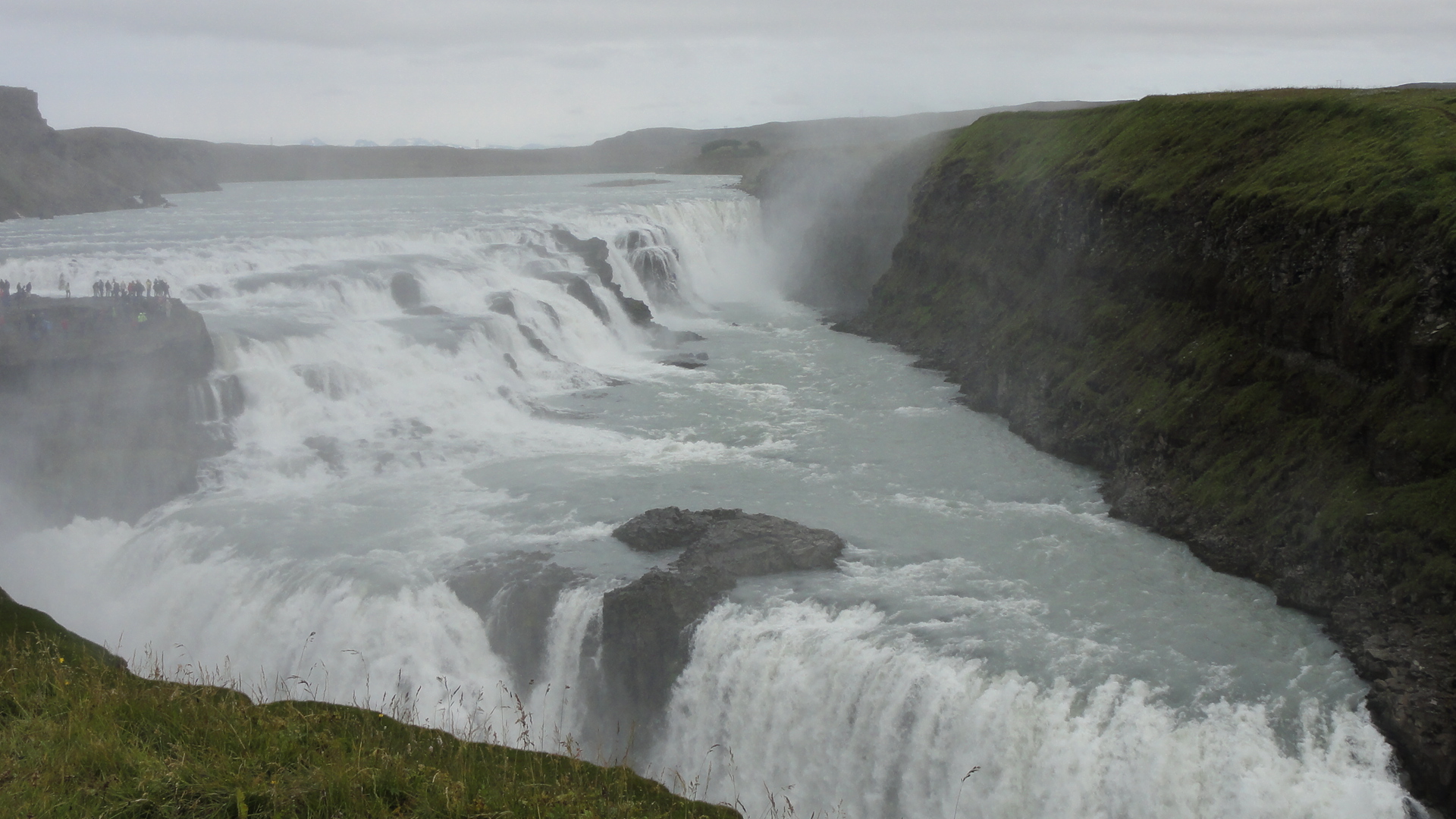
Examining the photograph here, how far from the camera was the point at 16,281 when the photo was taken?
29.4 m

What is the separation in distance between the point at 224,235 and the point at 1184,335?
117ft

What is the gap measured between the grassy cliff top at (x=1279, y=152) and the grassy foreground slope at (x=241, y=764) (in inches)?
650

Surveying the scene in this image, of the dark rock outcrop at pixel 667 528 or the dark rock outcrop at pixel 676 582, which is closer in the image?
the dark rock outcrop at pixel 676 582

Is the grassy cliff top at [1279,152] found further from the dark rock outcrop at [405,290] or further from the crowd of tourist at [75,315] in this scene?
the crowd of tourist at [75,315]

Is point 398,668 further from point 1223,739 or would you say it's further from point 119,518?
point 1223,739

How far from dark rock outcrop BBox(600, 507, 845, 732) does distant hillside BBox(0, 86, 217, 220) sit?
2018 inches

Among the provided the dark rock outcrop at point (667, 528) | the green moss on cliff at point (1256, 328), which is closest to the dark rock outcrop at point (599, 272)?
the green moss on cliff at point (1256, 328)

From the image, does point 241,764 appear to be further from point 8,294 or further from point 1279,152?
point 1279,152

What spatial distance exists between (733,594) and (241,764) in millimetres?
10250

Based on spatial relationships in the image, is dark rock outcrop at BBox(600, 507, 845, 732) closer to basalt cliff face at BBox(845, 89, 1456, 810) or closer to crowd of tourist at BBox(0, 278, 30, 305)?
basalt cliff face at BBox(845, 89, 1456, 810)

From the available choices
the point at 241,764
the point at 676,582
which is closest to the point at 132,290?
the point at 676,582

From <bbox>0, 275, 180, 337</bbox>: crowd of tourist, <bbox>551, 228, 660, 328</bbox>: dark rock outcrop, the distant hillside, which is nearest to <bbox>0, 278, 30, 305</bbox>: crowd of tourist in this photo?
<bbox>0, 275, 180, 337</bbox>: crowd of tourist

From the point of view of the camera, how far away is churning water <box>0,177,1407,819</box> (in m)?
13.1

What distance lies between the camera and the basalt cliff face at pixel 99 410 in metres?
20.8
